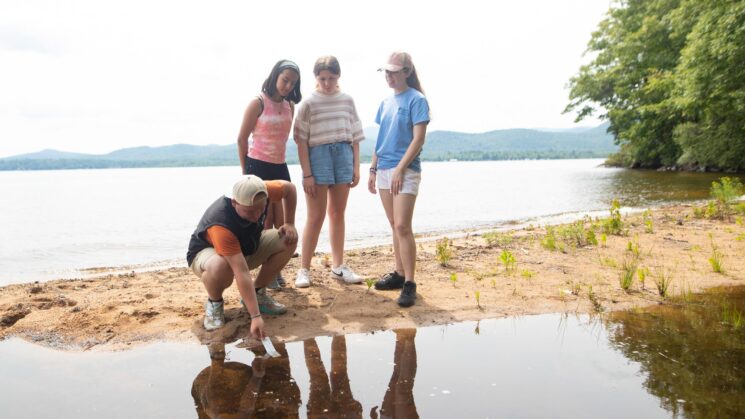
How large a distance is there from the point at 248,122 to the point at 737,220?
787 cm

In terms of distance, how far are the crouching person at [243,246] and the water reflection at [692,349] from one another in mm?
2492

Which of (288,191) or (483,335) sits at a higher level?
(288,191)

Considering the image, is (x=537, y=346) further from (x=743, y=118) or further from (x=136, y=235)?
(x=743, y=118)

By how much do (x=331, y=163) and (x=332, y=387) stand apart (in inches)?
98.3

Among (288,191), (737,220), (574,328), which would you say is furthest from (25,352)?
(737,220)

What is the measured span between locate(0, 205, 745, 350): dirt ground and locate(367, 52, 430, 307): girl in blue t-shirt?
473mm

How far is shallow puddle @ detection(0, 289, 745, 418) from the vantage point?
105 inches

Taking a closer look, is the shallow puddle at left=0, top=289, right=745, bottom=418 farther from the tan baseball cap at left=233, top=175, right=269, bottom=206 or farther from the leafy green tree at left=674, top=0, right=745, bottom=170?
the leafy green tree at left=674, top=0, right=745, bottom=170

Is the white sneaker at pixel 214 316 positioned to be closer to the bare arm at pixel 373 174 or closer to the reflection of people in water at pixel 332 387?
the reflection of people in water at pixel 332 387

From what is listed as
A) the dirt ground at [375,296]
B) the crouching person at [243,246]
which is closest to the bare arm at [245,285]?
the crouching person at [243,246]

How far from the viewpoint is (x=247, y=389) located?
2.91 metres

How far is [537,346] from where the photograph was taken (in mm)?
3516

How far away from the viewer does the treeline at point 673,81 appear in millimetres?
17078

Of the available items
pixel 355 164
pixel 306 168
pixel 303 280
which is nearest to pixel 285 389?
pixel 303 280
